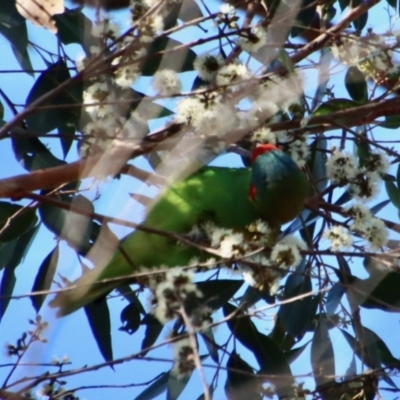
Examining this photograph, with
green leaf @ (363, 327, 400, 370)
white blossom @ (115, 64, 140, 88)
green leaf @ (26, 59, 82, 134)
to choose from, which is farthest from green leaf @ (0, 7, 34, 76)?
green leaf @ (363, 327, 400, 370)

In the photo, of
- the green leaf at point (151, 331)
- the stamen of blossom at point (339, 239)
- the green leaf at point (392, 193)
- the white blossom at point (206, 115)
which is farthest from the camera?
the green leaf at point (392, 193)

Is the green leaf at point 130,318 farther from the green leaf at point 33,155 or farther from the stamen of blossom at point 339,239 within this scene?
the stamen of blossom at point 339,239

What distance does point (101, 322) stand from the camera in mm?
2465

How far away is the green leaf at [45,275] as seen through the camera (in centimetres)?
239

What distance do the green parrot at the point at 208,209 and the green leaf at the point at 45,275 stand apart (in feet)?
0.40

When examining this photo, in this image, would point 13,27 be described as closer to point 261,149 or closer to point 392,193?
point 261,149

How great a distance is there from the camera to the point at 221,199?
7.57 ft

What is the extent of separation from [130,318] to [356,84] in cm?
100

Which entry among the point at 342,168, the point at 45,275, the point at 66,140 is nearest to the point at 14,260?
the point at 45,275

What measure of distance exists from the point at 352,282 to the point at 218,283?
393 millimetres

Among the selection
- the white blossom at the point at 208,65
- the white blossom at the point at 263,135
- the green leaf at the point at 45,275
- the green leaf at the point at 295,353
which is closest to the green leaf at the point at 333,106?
the white blossom at the point at 263,135

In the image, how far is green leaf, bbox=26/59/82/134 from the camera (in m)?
2.24

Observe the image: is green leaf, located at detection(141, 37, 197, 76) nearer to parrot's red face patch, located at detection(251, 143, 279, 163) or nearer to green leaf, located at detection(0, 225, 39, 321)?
parrot's red face patch, located at detection(251, 143, 279, 163)

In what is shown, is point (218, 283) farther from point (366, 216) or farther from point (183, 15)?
point (183, 15)
